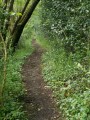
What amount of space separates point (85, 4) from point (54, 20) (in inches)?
155

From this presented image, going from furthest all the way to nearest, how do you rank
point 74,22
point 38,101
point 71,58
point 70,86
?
1. point 71,58
2. point 74,22
3. point 38,101
4. point 70,86

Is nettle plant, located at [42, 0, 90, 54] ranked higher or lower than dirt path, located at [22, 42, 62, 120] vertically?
higher

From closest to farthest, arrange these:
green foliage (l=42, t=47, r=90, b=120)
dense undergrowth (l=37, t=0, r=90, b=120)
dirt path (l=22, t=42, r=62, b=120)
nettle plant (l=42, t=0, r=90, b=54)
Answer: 1. green foliage (l=42, t=47, r=90, b=120)
2. dense undergrowth (l=37, t=0, r=90, b=120)
3. dirt path (l=22, t=42, r=62, b=120)
4. nettle plant (l=42, t=0, r=90, b=54)

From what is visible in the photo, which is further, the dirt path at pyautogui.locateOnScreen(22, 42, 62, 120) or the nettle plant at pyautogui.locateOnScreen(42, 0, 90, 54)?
the nettle plant at pyautogui.locateOnScreen(42, 0, 90, 54)

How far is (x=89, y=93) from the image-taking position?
19.8 feet

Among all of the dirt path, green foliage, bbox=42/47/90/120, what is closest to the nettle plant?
green foliage, bbox=42/47/90/120

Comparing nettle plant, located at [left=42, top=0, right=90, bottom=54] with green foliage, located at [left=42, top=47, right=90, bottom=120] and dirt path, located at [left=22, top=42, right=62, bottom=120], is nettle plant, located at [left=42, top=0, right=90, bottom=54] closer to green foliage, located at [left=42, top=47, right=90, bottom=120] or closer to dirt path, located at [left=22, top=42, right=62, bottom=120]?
green foliage, located at [left=42, top=47, right=90, bottom=120]

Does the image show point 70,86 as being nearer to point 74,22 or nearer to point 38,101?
point 38,101

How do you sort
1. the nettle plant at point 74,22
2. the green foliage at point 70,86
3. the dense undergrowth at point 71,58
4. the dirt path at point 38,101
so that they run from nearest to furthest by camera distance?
1. the green foliage at point 70,86
2. the dense undergrowth at point 71,58
3. the dirt path at point 38,101
4. the nettle plant at point 74,22

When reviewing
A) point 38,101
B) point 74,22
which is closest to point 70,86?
point 38,101

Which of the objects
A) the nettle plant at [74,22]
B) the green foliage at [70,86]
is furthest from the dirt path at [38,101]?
the nettle plant at [74,22]

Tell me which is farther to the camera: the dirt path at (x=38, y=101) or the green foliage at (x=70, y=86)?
the dirt path at (x=38, y=101)

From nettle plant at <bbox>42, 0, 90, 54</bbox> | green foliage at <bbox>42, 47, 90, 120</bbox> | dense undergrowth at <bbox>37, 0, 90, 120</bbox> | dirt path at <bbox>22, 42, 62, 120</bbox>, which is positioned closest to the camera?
green foliage at <bbox>42, 47, 90, 120</bbox>

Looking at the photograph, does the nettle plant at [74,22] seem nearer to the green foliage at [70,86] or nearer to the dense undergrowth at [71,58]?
the dense undergrowth at [71,58]
